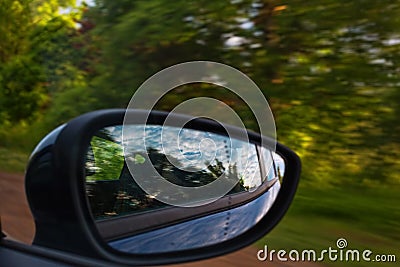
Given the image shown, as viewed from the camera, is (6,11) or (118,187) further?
(6,11)

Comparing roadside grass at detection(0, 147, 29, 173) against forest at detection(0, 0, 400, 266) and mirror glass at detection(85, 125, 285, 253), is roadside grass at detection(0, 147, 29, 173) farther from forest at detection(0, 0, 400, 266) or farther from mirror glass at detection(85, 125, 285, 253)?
mirror glass at detection(85, 125, 285, 253)

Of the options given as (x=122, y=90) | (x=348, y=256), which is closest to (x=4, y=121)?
(x=122, y=90)

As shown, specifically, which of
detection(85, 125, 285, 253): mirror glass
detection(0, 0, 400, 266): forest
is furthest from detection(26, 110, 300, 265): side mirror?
detection(0, 0, 400, 266): forest

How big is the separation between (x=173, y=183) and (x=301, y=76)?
2249 millimetres

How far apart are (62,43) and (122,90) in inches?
58.7

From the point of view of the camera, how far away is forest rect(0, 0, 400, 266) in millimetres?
3561

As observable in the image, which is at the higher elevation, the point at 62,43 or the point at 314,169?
the point at 62,43

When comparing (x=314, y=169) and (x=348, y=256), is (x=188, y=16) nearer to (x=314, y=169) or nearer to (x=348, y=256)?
(x=314, y=169)

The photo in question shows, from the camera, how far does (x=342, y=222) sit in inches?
130

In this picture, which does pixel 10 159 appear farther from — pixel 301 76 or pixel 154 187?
pixel 154 187

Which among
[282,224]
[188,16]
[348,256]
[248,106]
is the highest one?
[188,16]

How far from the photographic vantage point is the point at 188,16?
179 inches

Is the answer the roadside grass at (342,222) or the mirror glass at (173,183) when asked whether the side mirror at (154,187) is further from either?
the roadside grass at (342,222)

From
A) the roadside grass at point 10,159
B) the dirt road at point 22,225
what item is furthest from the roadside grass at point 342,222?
the roadside grass at point 10,159
